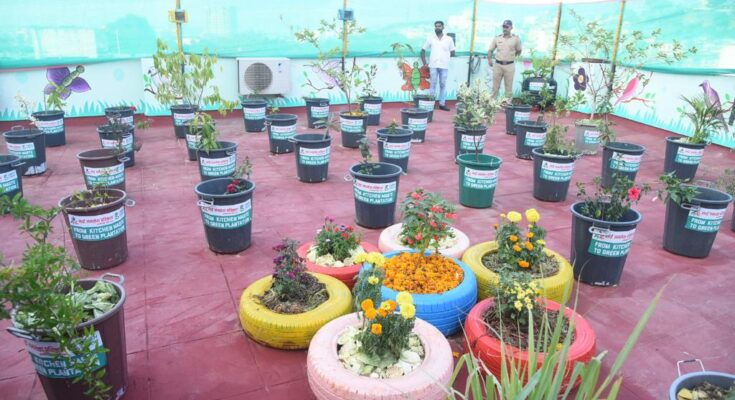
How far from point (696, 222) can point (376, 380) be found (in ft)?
10.3

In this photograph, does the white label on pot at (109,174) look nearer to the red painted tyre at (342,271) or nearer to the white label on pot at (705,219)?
the red painted tyre at (342,271)

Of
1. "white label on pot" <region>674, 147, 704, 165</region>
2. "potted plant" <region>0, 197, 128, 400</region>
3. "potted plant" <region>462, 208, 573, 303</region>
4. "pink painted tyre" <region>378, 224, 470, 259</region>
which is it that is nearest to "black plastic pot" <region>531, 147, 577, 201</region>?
"white label on pot" <region>674, 147, 704, 165</region>

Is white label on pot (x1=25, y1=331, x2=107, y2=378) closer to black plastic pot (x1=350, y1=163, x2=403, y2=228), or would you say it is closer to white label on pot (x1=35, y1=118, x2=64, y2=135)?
black plastic pot (x1=350, y1=163, x2=403, y2=228)

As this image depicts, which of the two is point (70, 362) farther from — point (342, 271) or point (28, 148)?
point (28, 148)

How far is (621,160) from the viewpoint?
17.8 ft

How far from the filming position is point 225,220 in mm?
3746

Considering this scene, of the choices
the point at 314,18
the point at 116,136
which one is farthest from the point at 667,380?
the point at 314,18

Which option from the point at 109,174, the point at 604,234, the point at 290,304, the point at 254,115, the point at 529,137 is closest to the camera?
the point at 290,304

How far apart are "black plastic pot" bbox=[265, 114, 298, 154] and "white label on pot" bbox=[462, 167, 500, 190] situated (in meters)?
2.91

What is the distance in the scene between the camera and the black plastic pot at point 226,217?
370 centimetres

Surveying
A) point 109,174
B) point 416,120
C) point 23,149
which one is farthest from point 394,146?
point 23,149

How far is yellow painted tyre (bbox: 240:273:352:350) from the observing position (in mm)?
2604

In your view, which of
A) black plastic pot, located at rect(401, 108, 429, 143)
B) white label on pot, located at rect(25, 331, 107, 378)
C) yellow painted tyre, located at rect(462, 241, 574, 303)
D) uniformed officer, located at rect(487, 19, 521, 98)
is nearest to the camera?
white label on pot, located at rect(25, 331, 107, 378)

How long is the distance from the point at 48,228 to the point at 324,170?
12.3 feet
